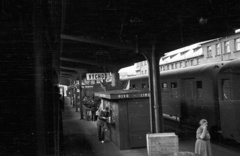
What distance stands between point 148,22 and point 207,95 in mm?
3201

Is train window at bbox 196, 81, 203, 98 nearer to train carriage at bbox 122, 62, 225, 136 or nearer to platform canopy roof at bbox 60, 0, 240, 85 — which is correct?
train carriage at bbox 122, 62, 225, 136

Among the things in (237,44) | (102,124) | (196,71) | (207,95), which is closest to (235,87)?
(237,44)

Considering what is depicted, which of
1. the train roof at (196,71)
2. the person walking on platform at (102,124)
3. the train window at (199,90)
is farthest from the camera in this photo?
the train window at (199,90)

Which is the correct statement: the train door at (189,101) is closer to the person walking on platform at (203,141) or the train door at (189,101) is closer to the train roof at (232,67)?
the train roof at (232,67)

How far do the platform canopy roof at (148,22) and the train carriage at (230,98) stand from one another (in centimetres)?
103

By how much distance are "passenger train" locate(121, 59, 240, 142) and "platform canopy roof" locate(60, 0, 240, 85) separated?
1.14 meters

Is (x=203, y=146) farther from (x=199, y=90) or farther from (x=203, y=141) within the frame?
(x=199, y=90)

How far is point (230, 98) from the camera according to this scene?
19.1 feet

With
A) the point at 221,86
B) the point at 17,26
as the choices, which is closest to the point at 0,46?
the point at 17,26

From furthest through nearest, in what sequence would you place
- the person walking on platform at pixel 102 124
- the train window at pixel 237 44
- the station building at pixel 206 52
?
the person walking on platform at pixel 102 124, the station building at pixel 206 52, the train window at pixel 237 44

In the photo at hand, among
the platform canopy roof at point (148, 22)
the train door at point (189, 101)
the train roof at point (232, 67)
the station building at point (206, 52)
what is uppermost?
the platform canopy roof at point (148, 22)

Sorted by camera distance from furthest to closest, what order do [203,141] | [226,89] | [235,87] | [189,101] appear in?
[189,101] < [226,89] < [235,87] < [203,141]

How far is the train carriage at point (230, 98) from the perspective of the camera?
18.0ft

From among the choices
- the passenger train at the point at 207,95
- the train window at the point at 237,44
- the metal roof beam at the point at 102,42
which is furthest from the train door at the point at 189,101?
the metal roof beam at the point at 102,42
